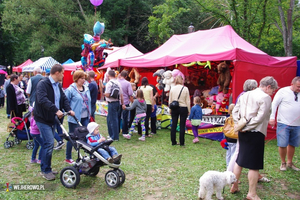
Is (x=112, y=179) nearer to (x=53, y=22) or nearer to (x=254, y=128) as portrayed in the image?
(x=254, y=128)

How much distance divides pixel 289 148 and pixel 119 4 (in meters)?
25.2

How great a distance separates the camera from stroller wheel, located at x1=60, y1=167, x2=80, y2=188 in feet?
11.8

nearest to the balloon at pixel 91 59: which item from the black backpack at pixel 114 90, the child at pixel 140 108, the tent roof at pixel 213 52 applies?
the tent roof at pixel 213 52

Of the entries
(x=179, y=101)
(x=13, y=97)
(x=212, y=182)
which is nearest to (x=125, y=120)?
(x=179, y=101)

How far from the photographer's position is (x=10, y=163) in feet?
15.8

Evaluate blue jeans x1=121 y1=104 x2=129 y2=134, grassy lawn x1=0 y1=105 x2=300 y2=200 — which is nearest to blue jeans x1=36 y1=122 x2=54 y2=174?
grassy lawn x1=0 y1=105 x2=300 y2=200

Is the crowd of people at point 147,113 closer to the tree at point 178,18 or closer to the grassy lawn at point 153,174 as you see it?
the grassy lawn at point 153,174

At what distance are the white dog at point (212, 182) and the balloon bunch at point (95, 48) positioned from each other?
26.8ft

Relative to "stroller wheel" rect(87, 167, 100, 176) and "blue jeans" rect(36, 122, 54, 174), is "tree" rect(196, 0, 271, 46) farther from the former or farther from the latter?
"blue jeans" rect(36, 122, 54, 174)

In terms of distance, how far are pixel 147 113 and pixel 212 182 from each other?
13.9 feet

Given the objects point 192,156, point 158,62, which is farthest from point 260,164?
point 158,62

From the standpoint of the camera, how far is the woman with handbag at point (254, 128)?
3123mm

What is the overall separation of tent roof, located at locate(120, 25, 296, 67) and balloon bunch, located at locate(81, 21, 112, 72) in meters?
1.71

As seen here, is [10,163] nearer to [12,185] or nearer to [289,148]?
[12,185]
